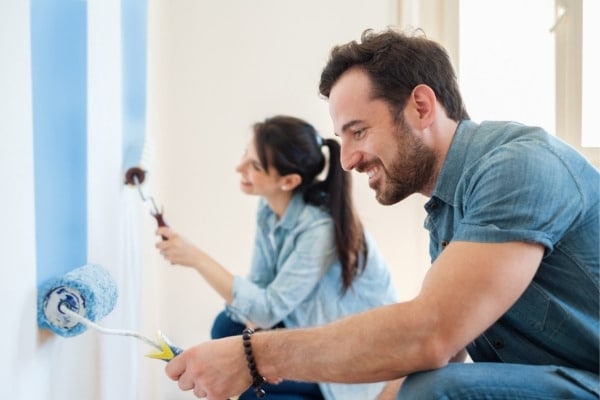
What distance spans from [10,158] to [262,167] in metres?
0.74

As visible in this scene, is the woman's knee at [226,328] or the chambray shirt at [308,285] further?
the woman's knee at [226,328]

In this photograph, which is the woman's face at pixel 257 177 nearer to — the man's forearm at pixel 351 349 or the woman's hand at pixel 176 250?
the woman's hand at pixel 176 250

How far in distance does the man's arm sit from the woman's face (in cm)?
66

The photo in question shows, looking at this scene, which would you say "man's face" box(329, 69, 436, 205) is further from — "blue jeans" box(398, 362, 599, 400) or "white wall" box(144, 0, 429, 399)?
"white wall" box(144, 0, 429, 399)

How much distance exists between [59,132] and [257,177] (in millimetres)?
632

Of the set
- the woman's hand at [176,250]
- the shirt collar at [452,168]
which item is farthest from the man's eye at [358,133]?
the woman's hand at [176,250]

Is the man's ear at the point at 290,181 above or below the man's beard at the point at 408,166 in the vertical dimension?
below

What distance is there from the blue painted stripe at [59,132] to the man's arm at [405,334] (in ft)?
0.82

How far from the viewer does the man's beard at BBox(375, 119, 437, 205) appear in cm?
86

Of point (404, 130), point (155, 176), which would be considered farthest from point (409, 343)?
point (155, 176)

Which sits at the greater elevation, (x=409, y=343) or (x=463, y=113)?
(x=463, y=113)

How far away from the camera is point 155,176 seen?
1.52m

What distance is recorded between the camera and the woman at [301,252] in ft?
4.10

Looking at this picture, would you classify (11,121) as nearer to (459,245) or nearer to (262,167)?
(459,245)
